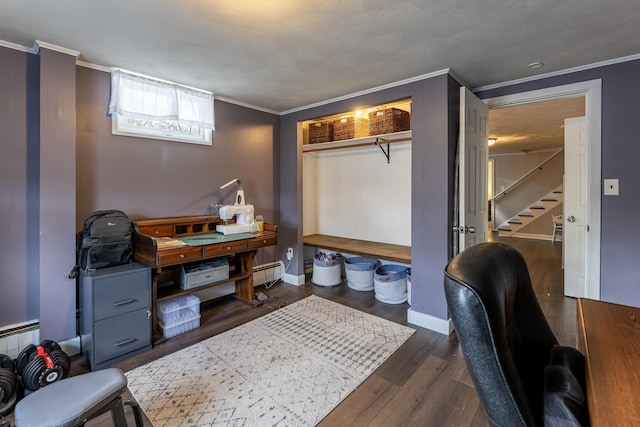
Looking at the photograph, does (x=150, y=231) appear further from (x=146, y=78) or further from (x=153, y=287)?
(x=146, y=78)

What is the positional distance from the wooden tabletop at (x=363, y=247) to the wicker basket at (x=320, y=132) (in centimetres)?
133

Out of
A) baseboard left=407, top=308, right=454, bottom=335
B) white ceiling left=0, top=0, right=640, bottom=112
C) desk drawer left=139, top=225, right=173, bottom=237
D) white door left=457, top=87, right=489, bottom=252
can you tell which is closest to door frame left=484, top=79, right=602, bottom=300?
white ceiling left=0, top=0, right=640, bottom=112

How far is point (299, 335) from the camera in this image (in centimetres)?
255

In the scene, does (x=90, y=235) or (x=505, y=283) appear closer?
(x=505, y=283)

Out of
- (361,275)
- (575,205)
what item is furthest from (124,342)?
(575,205)

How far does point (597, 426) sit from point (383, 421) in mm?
1230

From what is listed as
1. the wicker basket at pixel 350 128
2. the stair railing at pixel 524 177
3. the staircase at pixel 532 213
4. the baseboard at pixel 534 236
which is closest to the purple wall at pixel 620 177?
the wicker basket at pixel 350 128

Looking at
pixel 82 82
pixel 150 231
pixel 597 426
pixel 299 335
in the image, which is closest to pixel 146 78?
pixel 82 82

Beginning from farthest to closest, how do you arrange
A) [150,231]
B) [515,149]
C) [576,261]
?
[515,149]
[576,261]
[150,231]

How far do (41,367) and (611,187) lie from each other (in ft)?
13.6

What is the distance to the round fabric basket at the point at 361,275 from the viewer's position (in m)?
3.63

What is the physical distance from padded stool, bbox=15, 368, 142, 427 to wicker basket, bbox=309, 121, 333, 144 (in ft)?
10.5

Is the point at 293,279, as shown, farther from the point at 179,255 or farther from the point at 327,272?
the point at 179,255

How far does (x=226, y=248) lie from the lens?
276 cm
